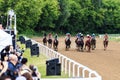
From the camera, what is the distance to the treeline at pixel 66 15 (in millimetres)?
66125

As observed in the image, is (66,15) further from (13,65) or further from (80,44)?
(13,65)

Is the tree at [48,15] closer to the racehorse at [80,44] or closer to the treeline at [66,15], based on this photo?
the treeline at [66,15]

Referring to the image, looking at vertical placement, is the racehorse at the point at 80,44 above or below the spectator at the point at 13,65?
below

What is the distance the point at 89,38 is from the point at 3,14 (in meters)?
33.9

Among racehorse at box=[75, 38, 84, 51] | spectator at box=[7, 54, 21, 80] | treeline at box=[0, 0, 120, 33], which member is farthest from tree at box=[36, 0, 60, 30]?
spectator at box=[7, 54, 21, 80]

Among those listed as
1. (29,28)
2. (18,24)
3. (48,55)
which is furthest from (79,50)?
(29,28)

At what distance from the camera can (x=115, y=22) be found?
8662cm

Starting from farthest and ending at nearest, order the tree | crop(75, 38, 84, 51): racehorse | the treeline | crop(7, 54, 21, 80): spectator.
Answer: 1. the tree
2. the treeline
3. crop(75, 38, 84, 51): racehorse
4. crop(7, 54, 21, 80): spectator

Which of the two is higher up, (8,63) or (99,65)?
(8,63)

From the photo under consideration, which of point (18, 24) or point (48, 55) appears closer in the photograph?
point (48, 55)

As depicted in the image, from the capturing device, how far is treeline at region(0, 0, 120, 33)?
66125 millimetres

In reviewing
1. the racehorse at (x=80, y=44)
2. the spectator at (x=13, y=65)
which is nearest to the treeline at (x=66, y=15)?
the racehorse at (x=80, y=44)

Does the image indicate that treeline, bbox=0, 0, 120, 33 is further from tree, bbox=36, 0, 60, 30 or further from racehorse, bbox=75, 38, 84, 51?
racehorse, bbox=75, 38, 84, 51

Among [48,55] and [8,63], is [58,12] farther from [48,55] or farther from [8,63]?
[8,63]
